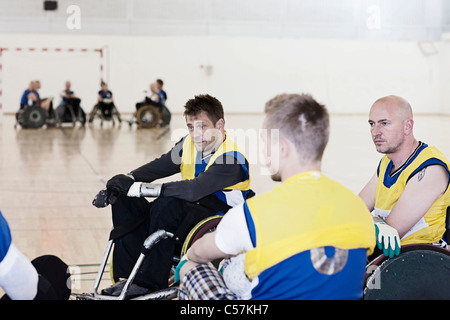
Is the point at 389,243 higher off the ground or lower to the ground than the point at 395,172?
lower

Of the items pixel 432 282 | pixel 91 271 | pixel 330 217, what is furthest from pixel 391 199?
pixel 91 271

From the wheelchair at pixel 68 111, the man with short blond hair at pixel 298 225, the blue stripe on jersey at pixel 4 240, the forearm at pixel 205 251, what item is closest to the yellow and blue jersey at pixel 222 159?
the forearm at pixel 205 251

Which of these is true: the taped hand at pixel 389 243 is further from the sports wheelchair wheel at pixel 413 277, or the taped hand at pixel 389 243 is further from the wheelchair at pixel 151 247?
the wheelchair at pixel 151 247

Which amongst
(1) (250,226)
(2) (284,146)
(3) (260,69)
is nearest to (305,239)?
(1) (250,226)

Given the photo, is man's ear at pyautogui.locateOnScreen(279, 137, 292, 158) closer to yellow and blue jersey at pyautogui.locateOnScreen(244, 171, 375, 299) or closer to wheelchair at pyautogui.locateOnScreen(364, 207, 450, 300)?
yellow and blue jersey at pyautogui.locateOnScreen(244, 171, 375, 299)

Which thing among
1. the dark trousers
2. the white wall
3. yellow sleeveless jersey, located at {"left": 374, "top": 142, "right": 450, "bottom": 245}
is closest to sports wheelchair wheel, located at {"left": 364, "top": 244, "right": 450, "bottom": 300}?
yellow sleeveless jersey, located at {"left": 374, "top": 142, "right": 450, "bottom": 245}

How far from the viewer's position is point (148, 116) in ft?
56.6

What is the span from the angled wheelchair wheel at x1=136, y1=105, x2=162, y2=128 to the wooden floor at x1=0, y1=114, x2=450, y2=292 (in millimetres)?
368

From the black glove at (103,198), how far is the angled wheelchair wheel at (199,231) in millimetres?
424

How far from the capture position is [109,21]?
2130 cm

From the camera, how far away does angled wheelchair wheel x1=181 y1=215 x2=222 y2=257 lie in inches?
116

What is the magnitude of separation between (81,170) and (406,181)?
22.7 ft

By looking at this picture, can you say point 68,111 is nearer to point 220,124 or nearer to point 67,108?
point 67,108

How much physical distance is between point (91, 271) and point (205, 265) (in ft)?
6.72
